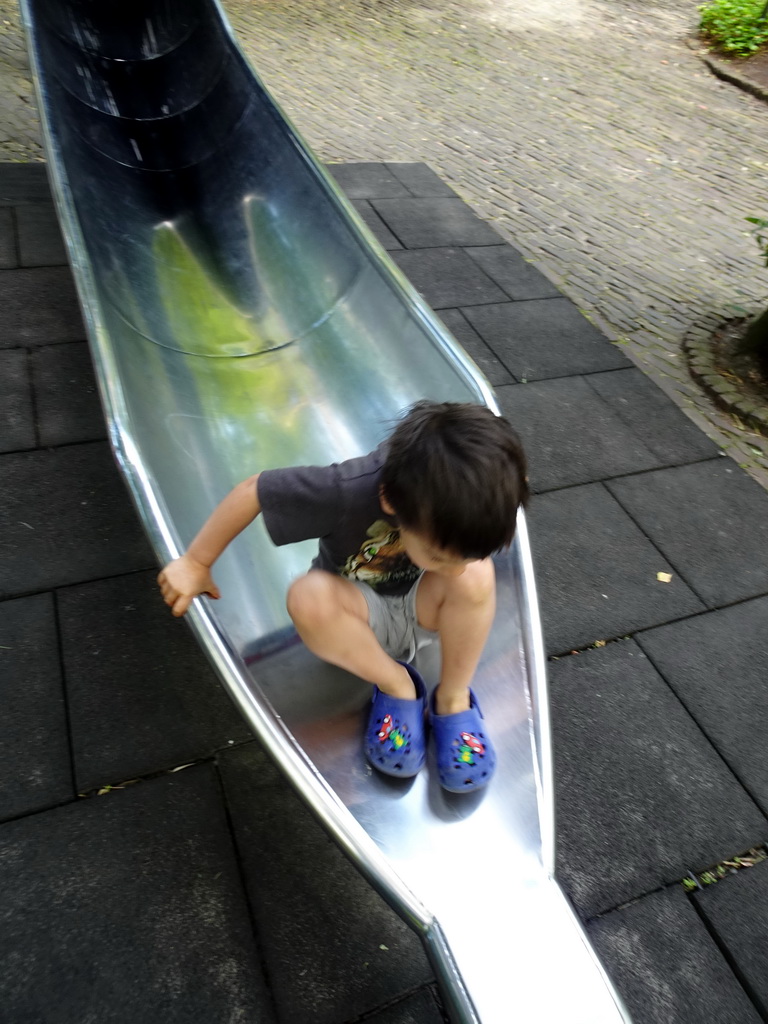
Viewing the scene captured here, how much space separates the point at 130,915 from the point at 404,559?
986mm

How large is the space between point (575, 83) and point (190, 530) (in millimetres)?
7580

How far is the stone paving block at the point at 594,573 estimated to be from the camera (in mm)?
2486

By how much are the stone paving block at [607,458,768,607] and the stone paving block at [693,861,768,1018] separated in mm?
980

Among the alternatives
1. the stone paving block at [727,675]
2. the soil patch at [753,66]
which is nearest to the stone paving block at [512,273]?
the stone paving block at [727,675]

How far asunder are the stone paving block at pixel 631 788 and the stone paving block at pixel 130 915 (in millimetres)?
843

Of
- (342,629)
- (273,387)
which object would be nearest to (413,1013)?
(342,629)

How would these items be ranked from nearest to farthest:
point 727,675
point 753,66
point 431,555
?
point 431,555 → point 727,675 → point 753,66

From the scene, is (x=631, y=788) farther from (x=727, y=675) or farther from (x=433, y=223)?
(x=433, y=223)

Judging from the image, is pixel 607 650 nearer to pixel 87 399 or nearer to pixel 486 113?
pixel 87 399

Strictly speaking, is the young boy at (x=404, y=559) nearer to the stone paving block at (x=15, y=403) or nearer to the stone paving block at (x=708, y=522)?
the stone paving block at (x=708, y=522)

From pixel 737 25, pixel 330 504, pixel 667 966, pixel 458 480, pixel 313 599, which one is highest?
pixel 737 25

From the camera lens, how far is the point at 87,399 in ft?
9.78

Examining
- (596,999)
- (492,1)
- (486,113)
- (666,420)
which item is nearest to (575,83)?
(486,113)

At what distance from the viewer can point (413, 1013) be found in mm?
1585
